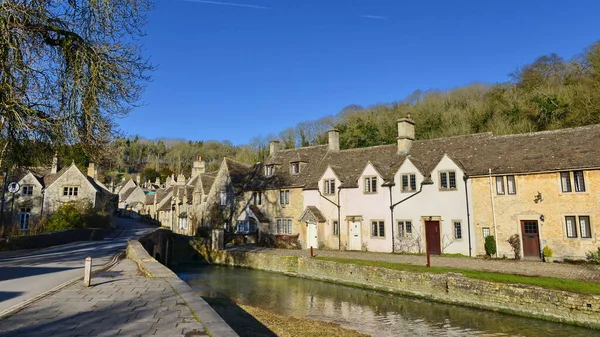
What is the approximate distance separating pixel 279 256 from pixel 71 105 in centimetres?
1809

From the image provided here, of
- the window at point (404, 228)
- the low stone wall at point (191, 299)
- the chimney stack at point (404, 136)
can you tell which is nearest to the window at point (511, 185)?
the window at point (404, 228)

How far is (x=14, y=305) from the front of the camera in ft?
29.3

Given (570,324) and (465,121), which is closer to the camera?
(570,324)

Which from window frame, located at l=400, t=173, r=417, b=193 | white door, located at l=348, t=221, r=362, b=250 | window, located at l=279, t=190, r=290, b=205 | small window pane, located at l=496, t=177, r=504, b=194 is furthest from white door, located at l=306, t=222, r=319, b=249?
small window pane, located at l=496, t=177, r=504, b=194

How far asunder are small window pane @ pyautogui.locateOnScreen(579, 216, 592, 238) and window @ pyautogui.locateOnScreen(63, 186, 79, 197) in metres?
45.6

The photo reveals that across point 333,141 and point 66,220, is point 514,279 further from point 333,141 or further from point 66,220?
point 66,220

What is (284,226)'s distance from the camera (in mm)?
34625

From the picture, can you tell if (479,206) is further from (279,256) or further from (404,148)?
(279,256)

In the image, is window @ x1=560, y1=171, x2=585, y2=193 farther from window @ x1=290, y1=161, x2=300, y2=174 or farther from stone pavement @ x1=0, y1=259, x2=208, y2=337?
stone pavement @ x1=0, y1=259, x2=208, y2=337

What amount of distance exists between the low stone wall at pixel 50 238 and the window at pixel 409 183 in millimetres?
24912

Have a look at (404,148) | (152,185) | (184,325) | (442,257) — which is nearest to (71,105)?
(184,325)

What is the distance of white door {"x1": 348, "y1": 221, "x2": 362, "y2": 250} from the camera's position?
29766mm

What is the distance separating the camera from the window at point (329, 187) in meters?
31.7

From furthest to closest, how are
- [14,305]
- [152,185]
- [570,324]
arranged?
[152,185]
[570,324]
[14,305]
